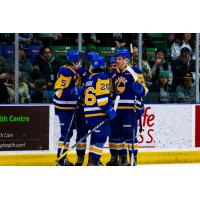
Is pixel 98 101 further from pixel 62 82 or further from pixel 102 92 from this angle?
pixel 62 82

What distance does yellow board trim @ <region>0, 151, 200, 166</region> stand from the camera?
964cm

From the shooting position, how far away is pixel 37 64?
9703 mm

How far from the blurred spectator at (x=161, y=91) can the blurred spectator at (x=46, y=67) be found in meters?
1.41

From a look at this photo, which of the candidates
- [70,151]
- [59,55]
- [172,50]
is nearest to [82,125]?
[70,151]

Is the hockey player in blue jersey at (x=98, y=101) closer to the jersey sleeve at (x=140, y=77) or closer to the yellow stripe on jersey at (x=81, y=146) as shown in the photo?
the yellow stripe on jersey at (x=81, y=146)

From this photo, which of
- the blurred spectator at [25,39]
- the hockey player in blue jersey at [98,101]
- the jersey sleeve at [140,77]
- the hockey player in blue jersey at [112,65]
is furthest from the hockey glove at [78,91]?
the blurred spectator at [25,39]

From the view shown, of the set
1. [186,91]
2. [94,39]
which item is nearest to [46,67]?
[94,39]

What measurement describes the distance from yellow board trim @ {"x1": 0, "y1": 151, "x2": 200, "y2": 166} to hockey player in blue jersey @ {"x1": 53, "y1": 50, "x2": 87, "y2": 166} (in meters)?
0.15

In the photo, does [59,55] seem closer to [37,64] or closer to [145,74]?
[37,64]

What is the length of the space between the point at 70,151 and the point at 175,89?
1.83 m

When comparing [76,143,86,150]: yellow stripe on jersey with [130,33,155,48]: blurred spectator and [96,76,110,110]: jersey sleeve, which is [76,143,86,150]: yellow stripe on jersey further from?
[130,33,155,48]: blurred spectator

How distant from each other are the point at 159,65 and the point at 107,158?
1.57 metres

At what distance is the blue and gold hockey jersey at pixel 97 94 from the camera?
9.26m

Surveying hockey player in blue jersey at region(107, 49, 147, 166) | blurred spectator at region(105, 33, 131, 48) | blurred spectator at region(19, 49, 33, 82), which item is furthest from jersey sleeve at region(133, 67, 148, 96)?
blurred spectator at region(19, 49, 33, 82)
